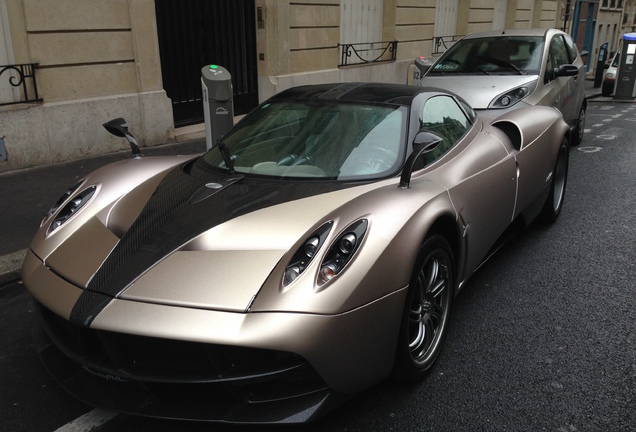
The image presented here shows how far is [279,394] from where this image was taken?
84.8 inches

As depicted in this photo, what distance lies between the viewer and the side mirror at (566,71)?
23.5 ft

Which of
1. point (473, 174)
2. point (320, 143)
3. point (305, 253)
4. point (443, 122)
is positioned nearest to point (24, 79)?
point (320, 143)

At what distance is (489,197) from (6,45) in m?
5.87

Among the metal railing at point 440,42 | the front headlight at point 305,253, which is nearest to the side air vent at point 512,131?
the front headlight at point 305,253

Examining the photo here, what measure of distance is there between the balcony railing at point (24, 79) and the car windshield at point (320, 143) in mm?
4235

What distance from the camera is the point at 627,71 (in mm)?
15555

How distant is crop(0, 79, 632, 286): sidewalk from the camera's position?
4.23 meters

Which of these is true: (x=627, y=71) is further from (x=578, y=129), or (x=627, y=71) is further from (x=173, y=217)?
(x=173, y=217)

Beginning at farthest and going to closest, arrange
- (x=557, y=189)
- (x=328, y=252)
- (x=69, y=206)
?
(x=557, y=189) → (x=69, y=206) → (x=328, y=252)

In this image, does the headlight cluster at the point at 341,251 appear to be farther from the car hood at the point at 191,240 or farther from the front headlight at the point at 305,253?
the car hood at the point at 191,240

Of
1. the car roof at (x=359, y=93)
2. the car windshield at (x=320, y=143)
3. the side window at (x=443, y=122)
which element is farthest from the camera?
the car roof at (x=359, y=93)

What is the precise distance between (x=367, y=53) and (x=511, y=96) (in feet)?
23.2

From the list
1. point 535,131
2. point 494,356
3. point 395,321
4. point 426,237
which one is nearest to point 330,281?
point 395,321

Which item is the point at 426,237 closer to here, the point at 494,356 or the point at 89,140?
the point at 494,356
